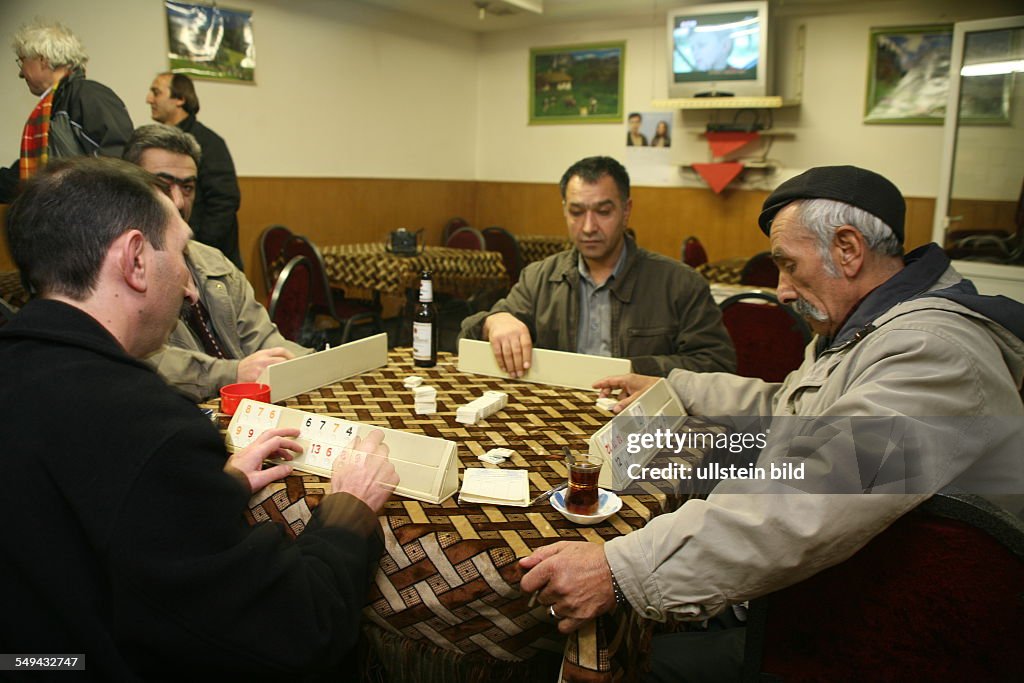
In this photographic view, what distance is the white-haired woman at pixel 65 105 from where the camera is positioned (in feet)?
11.2

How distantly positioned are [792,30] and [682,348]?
5164mm

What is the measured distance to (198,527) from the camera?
3.05 feet

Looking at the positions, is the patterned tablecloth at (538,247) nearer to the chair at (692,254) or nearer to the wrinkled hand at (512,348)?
the chair at (692,254)

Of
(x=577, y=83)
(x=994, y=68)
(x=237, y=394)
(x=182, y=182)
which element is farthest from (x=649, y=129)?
Answer: (x=237, y=394)

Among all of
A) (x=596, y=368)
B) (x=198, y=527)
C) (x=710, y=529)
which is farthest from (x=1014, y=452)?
(x=198, y=527)

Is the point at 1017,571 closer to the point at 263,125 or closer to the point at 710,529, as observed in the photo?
the point at 710,529

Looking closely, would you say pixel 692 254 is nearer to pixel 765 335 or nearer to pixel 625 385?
pixel 765 335

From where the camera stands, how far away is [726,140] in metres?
6.68

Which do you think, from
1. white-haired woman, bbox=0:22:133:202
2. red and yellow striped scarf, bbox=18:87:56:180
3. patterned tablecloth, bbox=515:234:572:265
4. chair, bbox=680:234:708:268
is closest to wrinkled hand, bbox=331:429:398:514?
white-haired woman, bbox=0:22:133:202

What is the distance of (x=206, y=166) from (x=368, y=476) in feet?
12.1

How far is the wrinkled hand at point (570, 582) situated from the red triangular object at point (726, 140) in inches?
243

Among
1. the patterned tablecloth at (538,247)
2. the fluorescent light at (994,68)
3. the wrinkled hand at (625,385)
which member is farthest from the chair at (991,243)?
the wrinkled hand at (625,385)

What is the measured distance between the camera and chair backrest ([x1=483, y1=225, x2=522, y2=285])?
6253mm

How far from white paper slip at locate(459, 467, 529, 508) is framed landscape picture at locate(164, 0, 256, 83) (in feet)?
16.5
